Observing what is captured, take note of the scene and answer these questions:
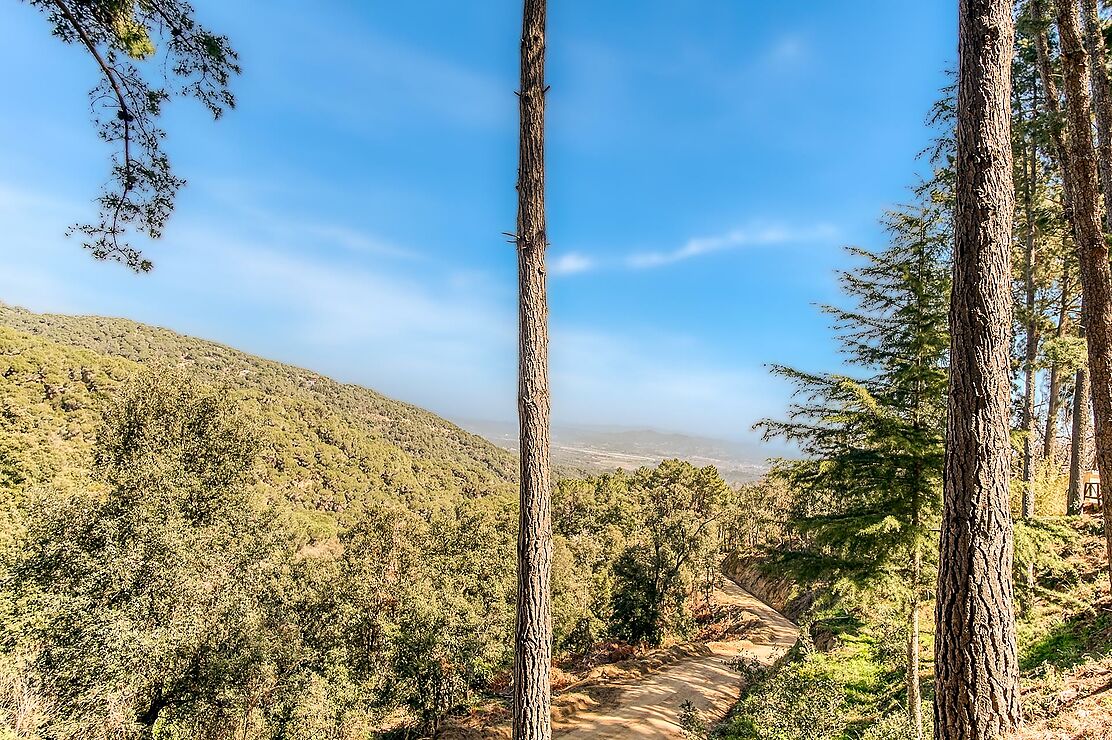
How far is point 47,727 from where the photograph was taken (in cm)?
822

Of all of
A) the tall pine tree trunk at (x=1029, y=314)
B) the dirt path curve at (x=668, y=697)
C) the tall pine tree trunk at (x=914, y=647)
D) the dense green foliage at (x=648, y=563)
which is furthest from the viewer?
the dense green foliage at (x=648, y=563)

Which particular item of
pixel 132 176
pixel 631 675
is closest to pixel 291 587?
pixel 631 675

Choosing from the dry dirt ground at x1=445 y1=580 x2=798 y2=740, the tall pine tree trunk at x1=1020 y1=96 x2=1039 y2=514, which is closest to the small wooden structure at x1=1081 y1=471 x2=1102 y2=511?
the tall pine tree trunk at x1=1020 y1=96 x2=1039 y2=514

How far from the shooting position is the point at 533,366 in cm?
348

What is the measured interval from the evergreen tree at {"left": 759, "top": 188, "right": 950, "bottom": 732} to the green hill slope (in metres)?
23.7

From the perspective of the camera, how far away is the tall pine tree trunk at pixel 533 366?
3.23m

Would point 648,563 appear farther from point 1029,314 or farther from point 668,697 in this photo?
point 1029,314

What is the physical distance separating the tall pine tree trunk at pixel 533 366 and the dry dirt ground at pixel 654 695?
9.64m

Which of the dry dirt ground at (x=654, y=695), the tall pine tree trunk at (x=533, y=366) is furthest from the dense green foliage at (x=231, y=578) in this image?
the tall pine tree trunk at (x=533, y=366)

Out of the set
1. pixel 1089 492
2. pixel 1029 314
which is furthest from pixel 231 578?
pixel 1089 492

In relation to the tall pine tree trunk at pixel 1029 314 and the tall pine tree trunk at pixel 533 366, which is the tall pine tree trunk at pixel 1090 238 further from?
the tall pine tree trunk at pixel 1029 314

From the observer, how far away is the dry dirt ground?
37.4ft

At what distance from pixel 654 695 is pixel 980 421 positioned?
47.9 feet

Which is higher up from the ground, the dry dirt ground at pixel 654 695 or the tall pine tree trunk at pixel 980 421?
the tall pine tree trunk at pixel 980 421
